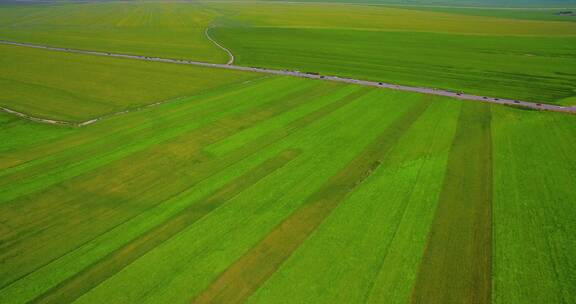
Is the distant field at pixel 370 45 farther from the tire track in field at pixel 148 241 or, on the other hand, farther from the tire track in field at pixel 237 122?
the tire track in field at pixel 148 241

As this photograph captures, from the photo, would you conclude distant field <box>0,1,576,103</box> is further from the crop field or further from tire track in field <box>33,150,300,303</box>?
tire track in field <box>33,150,300,303</box>

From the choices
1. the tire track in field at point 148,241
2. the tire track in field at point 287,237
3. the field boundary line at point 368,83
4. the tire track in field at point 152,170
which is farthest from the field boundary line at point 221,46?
the tire track in field at point 148,241

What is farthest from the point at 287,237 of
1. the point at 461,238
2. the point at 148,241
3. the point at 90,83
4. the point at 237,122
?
the point at 90,83

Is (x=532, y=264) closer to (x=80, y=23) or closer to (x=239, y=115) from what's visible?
(x=239, y=115)

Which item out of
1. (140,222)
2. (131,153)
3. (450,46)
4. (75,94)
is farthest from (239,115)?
(450,46)

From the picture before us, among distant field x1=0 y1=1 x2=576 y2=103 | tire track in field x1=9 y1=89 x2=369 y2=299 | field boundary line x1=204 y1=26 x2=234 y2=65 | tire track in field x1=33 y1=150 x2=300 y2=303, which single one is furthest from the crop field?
field boundary line x1=204 y1=26 x2=234 y2=65

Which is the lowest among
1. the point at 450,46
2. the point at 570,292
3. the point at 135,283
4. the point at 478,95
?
the point at 135,283
